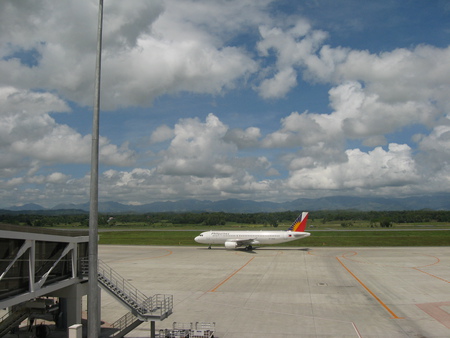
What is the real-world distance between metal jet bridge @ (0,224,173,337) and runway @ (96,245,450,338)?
3755 millimetres

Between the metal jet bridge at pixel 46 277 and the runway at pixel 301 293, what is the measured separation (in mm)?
3755

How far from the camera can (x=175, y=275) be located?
157 feet

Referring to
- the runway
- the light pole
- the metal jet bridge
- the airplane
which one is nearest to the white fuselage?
the airplane

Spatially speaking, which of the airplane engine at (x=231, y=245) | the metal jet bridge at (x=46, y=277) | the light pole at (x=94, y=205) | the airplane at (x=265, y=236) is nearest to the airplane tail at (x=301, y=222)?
the airplane at (x=265, y=236)

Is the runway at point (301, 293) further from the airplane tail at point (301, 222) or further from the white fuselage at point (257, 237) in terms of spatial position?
the airplane tail at point (301, 222)

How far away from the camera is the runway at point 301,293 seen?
26.2 metres

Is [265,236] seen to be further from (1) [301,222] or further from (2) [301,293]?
(2) [301,293]

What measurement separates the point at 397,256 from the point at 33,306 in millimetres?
57902

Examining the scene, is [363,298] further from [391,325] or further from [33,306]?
[33,306]

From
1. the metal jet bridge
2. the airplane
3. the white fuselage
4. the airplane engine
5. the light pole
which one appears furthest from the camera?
the white fuselage

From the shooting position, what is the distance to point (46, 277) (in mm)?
20594

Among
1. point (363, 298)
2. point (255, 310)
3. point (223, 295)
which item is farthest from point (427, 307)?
point (223, 295)

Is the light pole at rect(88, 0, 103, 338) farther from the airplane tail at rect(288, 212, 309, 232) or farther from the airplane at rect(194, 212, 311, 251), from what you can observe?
the airplane tail at rect(288, 212, 309, 232)

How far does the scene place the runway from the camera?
2622 cm
